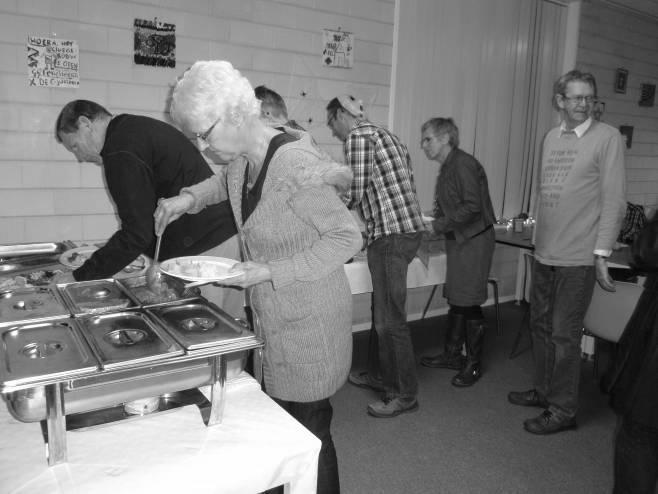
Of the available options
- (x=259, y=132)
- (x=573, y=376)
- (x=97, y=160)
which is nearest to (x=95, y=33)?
(x=97, y=160)

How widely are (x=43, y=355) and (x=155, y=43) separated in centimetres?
246

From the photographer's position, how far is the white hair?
1282 millimetres

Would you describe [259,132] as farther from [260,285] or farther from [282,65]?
[282,65]

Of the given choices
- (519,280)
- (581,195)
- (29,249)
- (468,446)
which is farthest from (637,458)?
(519,280)

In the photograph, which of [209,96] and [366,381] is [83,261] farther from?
[366,381]

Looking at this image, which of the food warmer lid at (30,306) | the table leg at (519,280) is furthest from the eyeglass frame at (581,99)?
the table leg at (519,280)

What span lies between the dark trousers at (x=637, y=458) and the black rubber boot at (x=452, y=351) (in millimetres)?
1725

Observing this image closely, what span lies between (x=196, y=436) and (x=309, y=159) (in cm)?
68

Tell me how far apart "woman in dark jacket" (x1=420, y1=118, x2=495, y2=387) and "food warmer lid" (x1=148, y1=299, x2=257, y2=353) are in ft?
6.35

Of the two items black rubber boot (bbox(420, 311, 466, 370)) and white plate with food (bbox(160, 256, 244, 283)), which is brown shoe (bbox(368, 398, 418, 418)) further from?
white plate with food (bbox(160, 256, 244, 283))

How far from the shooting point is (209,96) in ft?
4.21

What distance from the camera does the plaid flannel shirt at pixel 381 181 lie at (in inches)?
97.5

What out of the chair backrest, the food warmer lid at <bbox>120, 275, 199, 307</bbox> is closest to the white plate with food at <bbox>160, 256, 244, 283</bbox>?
the food warmer lid at <bbox>120, 275, 199, 307</bbox>

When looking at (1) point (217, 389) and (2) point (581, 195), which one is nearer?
(1) point (217, 389)
